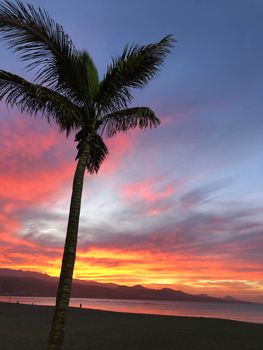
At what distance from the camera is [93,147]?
41.7ft

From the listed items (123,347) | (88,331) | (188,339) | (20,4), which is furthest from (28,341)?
(20,4)

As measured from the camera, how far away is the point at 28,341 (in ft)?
70.0

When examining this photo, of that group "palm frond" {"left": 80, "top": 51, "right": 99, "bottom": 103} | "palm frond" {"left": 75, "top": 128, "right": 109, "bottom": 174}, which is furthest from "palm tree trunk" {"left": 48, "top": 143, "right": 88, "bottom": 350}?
"palm frond" {"left": 80, "top": 51, "right": 99, "bottom": 103}

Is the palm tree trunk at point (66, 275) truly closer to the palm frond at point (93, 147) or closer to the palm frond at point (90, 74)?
the palm frond at point (93, 147)

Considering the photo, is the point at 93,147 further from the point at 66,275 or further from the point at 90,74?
the point at 66,275

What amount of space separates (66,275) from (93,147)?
176 inches

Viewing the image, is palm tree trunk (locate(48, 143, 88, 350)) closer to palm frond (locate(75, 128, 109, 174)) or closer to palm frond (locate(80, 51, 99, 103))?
palm frond (locate(75, 128, 109, 174))

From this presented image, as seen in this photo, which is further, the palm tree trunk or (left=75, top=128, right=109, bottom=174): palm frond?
(left=75, top=128, right=109, bottom=174): palm frond

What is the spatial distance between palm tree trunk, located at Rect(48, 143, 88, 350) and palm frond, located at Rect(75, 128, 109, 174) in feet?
3.05

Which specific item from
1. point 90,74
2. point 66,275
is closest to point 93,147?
point 90,74

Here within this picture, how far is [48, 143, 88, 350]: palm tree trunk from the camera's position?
9.45m

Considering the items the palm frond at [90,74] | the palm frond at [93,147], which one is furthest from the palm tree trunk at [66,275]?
the palm frond at [90,74]

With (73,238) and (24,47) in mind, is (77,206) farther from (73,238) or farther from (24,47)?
(24,47)

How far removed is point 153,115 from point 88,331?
2039 cm
